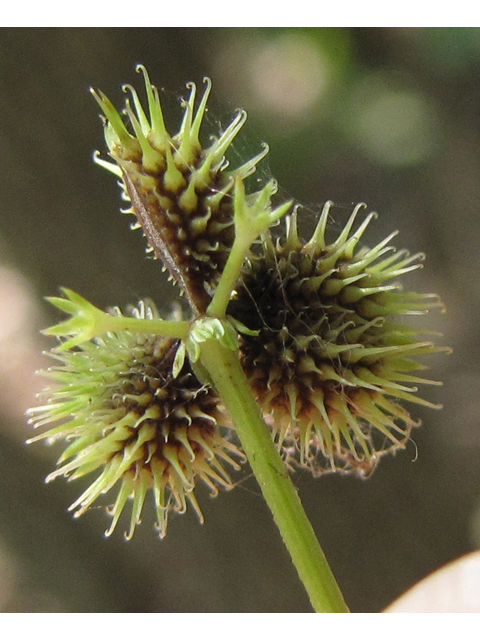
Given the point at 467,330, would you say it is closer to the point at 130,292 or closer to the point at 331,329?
the point at 130,292

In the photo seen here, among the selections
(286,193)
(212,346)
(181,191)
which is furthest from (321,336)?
(286,193)

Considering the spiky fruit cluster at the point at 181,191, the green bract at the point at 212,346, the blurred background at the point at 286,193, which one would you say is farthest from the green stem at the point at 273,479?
the blurred background at the point at 286,193

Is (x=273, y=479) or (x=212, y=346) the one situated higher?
(x=212, y=346)

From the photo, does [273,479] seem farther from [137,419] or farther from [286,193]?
[286,193]

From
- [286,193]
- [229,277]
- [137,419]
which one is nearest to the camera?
[229,277]

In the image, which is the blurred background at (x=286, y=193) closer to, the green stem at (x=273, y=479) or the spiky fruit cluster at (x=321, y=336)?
the spiky fruit cluster at (x=321, y=336)

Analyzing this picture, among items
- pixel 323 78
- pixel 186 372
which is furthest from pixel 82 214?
pixel 186 372

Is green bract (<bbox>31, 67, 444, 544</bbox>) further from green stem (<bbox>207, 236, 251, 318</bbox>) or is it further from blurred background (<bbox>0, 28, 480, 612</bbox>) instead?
blurred background (<bbox>0, 28, 480, 612</bbox>)
